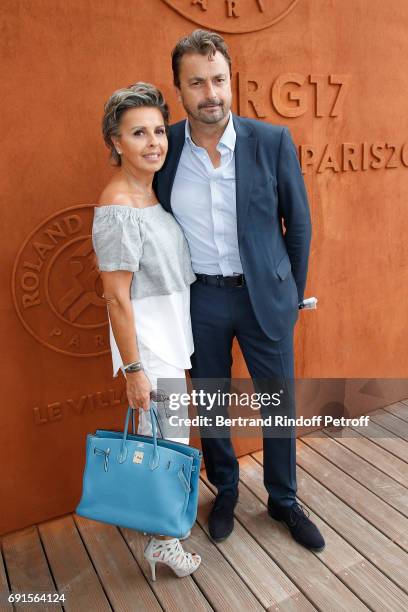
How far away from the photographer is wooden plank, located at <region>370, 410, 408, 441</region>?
3.21 m

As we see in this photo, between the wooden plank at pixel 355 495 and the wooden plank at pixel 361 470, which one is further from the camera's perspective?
the wooden plank at pixel 361 470

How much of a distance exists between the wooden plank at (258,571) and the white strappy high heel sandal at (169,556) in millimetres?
207

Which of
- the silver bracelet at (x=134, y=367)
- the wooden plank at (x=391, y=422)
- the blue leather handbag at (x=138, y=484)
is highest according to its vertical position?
the silver bracelet at (x=134, y=367)

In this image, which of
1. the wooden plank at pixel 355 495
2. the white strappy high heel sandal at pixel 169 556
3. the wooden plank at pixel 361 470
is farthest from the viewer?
the wooden plank at pixel 361 470

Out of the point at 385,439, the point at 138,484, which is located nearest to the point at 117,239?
the point at 138,484

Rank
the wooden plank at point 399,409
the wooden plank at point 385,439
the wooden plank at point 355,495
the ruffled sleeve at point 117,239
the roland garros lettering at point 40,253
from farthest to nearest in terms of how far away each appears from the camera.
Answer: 1. the wooden plank at point 399,409
2. the wooden plank at point 385,439
3. the wooden plank at point 355,495
4. the roland garros lettering at point 40,253
5. the ruffled sleeve at point 117,239

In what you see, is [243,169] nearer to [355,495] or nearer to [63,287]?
[63,287]

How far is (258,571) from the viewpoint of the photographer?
88.1 inches

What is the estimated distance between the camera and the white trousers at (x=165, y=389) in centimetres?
200

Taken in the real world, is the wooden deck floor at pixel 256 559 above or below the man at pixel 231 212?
below

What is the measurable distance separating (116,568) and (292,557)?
2.46 feet

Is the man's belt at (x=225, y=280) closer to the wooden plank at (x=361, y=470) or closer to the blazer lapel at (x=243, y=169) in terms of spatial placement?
the blazer lapel at (x=243, y=169)

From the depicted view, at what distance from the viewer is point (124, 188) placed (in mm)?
1919

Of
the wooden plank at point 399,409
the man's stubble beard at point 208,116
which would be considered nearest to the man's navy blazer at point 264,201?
the man's stubble beard at point 208,116
